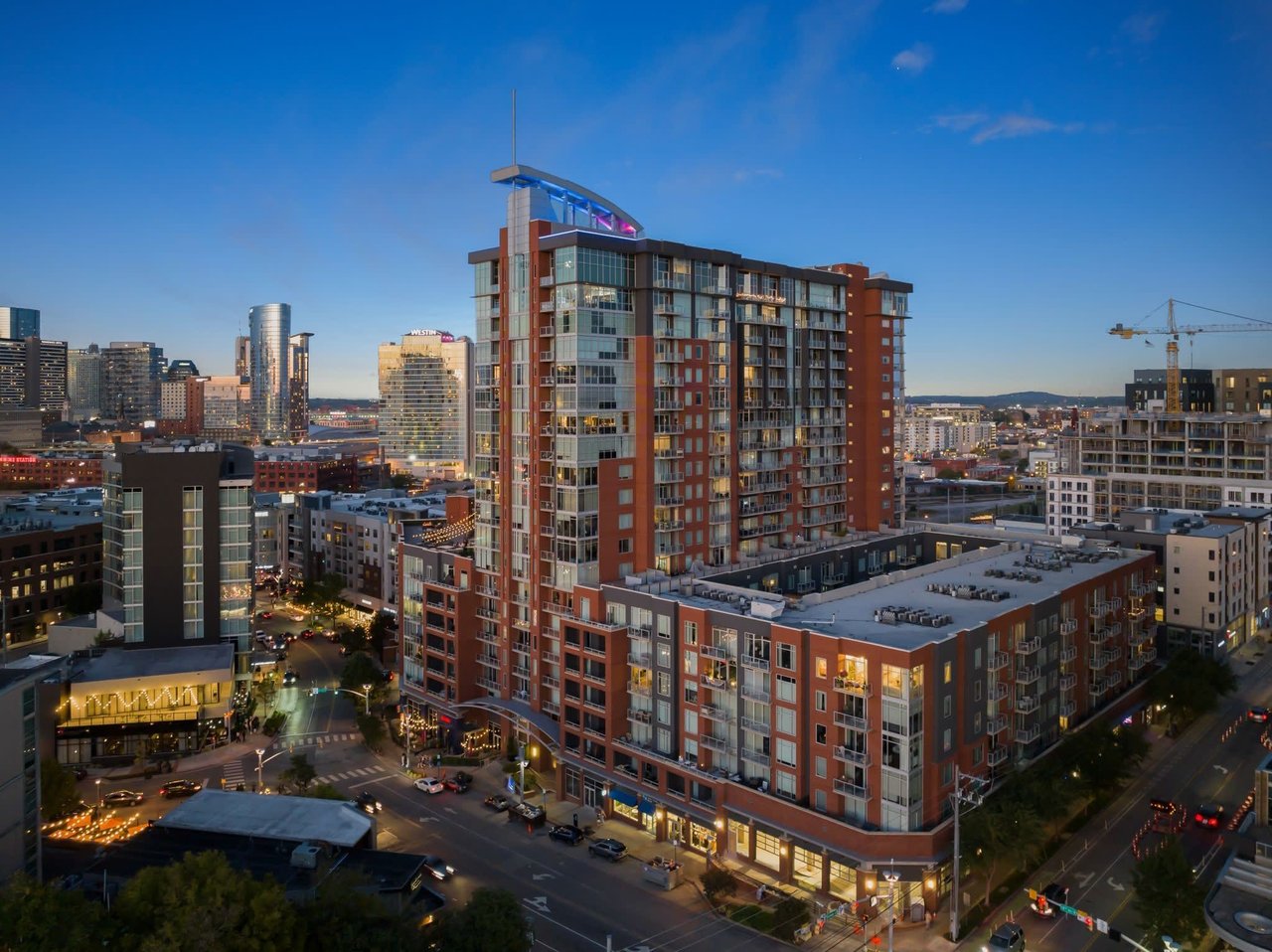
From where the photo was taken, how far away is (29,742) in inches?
1924

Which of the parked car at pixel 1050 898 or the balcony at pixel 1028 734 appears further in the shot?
the balcony at pixel 1028 734

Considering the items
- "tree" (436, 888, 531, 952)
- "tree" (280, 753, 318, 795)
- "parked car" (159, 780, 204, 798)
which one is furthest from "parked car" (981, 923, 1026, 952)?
"parked car" (159, 780, 204, 798)

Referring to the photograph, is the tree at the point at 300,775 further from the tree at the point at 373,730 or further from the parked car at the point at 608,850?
the parked car at the point at 608,850

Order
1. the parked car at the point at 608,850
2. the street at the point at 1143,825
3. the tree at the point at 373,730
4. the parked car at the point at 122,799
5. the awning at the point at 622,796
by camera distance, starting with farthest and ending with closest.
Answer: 1. the tree at the point at 373,730
2. the parked car at the point at 122,799
3. the awning at the point at 622,796
4. the parked car at the point at 608,850
5. the street at the point at 1143,825

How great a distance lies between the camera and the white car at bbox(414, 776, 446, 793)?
6906cm

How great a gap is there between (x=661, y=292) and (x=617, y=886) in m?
46.6

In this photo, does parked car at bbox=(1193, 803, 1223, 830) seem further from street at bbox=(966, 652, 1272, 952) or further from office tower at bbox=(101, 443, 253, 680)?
office tower at bbox=(101, 443, 253, 680)

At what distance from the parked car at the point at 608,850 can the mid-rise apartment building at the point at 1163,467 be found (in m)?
106

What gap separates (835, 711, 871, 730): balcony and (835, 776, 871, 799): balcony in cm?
339

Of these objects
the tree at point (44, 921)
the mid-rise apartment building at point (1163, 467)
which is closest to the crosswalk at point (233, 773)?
the tree at point (44, 921)

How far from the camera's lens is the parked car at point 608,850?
189ft

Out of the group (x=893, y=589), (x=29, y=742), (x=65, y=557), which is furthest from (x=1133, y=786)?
(x=65, y=557)

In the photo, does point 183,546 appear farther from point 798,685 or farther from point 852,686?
point 852,686

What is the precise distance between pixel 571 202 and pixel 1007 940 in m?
63.5
